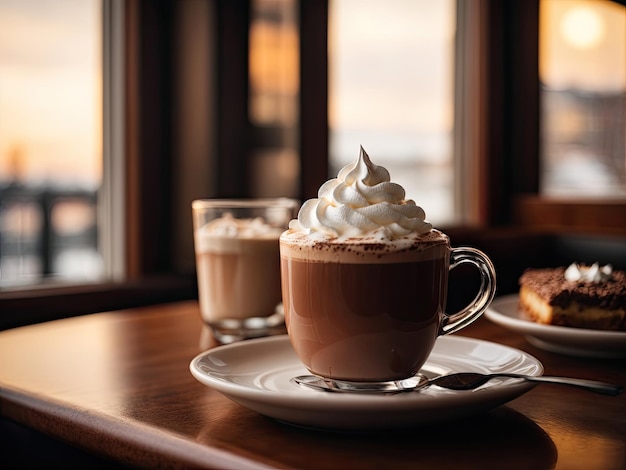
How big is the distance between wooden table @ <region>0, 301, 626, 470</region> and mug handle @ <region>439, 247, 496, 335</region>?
0.32ft

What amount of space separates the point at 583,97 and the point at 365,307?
364 cm

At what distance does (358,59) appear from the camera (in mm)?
3100

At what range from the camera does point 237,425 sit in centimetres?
66

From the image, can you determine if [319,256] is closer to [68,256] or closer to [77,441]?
[77,441]

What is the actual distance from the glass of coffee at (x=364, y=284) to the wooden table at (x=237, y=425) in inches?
3.6

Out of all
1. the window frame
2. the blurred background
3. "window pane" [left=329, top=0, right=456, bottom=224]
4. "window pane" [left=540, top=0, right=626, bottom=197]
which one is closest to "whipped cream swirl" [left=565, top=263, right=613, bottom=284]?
the window frame

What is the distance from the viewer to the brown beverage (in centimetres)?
69

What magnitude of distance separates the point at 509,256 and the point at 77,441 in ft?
7.34

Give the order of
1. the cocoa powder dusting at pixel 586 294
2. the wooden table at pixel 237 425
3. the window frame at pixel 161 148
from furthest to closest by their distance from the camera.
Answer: the window frame at pixel 161 148, the cocoa powder dusting at pixel 586 294, the wooden table at pixel 237 425

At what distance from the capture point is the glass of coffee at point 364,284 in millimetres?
696

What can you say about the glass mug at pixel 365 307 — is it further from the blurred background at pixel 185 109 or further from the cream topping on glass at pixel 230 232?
the blurred background at pixel 185 109

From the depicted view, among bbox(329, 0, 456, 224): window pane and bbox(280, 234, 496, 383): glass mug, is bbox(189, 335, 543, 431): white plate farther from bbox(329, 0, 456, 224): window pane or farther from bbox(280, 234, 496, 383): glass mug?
bbox(329, 0, 456, 224): window pane

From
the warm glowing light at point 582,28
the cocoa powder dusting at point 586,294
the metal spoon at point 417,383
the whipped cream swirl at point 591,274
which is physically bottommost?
the metal spoon at point 417,383

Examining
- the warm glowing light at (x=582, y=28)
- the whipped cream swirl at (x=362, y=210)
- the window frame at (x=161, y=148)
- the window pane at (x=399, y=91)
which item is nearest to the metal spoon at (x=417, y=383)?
the whipped cream swirl at (x=362, y=210)
